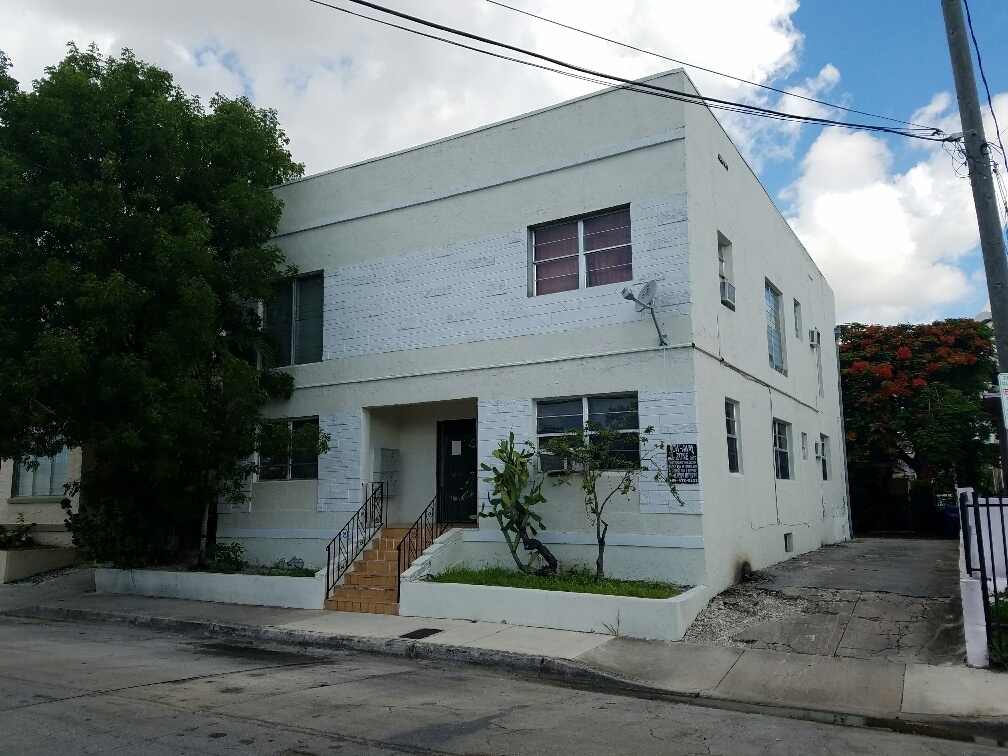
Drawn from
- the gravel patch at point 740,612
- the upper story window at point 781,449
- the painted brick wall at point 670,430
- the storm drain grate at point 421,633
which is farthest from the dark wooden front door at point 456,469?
the upper story window at point 781,449

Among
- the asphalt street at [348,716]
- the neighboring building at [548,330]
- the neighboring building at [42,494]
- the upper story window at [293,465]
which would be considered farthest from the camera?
the neighboring building at [42,494]

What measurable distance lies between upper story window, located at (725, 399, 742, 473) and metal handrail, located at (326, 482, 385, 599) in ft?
20.0

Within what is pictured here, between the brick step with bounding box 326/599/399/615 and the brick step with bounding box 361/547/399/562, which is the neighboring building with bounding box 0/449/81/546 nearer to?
the brick step with bounding box 361/547/399/562

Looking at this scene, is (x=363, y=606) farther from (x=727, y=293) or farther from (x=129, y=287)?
(x=727, y=293)

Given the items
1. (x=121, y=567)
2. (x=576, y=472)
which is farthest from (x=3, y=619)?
(x=576, y=472)

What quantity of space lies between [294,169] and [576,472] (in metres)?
11.0

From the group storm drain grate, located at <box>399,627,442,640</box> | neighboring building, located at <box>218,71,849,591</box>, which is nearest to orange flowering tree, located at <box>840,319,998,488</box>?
neighboring building, located at <box>218,71,849,591</box>

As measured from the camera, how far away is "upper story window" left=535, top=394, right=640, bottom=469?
11992mm

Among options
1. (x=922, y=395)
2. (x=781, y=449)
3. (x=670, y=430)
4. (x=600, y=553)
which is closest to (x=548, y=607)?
(x=600, y=553)

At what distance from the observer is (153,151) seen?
13.9 meters

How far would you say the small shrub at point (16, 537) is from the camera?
17766 millimetres

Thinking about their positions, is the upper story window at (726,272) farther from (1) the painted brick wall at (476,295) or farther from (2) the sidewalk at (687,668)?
(2) the sidewalk at (687,668)

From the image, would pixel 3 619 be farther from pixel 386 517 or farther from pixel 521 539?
pixel 521 539

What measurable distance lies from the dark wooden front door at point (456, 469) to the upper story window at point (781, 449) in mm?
5920
